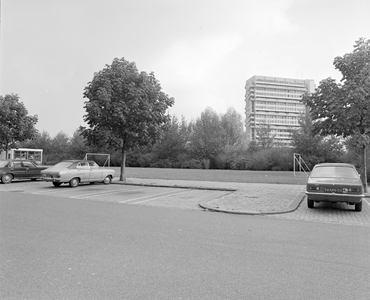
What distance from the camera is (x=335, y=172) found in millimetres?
10391

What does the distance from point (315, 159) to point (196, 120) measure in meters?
28.3

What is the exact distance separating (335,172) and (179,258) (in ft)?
26.3

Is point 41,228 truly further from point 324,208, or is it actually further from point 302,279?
point 324,208

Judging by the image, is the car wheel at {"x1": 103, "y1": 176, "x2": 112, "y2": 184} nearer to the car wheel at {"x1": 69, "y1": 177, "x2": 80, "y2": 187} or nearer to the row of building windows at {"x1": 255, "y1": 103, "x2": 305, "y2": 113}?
the car wheel at {"x1": 69, "y1": 177, "x2": 80, "y2": 187}

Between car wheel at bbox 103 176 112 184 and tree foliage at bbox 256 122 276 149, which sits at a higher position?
tree foliage at bbox 256 122 276 149

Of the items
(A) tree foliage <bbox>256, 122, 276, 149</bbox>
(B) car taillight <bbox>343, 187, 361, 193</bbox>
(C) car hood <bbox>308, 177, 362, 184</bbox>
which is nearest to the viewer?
(B) car taillight <bbox>343, 187, 361, 193</bbox>

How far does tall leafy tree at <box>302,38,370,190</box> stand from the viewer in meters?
12.8

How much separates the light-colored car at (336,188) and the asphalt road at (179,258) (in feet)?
6.92

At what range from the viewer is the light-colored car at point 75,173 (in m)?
16.3

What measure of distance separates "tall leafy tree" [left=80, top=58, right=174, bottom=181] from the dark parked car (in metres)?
4.40

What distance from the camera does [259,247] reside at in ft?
17.5

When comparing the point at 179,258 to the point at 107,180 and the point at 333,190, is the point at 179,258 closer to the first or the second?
the point at 333,190

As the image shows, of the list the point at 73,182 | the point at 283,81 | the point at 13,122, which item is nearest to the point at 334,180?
the point at 73,182

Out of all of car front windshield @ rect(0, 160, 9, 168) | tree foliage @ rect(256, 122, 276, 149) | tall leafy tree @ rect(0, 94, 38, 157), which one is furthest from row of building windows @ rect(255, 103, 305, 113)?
car front windshield @ rect(0, 160, 9, 168)
